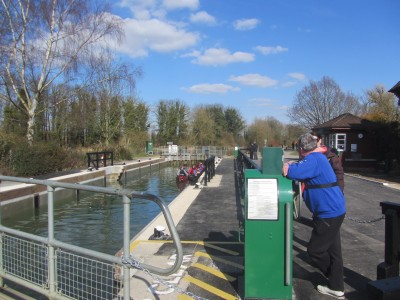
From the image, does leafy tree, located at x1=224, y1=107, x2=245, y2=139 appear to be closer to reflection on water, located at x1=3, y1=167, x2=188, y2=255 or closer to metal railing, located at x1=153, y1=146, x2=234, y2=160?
metal railing, located at x1=153, y1=146, x2=234, y2=160

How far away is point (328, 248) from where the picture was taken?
14.2ft

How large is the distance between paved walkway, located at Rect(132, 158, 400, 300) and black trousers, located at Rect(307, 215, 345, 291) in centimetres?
24

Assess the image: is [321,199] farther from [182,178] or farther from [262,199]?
[182,178]

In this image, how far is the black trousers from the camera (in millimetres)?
4164

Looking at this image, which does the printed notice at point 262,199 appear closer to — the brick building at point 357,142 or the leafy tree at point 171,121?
the brick building at point 357,142

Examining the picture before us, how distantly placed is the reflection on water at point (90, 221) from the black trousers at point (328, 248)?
17.0 ft

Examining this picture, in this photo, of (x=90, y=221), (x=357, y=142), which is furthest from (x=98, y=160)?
(x=357, y=142)

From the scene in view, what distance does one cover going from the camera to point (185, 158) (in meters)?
49.7

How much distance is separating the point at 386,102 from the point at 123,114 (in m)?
27.9

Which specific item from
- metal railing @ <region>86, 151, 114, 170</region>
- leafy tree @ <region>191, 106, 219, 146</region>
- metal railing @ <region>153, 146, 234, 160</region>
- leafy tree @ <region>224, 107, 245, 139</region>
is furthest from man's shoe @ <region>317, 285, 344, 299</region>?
leafy tree @ <region>224, 107, 245, 139</region>

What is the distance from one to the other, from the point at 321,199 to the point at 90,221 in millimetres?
9143

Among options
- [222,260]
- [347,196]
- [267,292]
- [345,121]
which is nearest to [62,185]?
[267,292]

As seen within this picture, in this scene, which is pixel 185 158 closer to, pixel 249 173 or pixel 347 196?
pixel 347 196

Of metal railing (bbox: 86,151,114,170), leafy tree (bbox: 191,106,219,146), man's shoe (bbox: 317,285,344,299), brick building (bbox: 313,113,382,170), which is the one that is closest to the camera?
man's shoe (bbox: 317,285,344,299)
